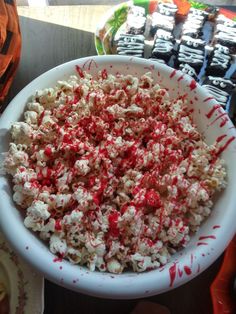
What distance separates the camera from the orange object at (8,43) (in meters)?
0.84

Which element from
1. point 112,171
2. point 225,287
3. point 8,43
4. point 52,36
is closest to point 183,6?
point 52,36

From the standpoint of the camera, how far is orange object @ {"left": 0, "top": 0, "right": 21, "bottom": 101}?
2.77 ft

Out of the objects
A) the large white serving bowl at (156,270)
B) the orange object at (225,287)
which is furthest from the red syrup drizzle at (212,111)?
the orange object at (225,287)

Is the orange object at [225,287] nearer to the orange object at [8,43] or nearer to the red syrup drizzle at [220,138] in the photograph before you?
the red syrup drizzle at [220,138]

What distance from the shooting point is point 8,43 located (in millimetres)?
855

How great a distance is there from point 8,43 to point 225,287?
2.11 ft

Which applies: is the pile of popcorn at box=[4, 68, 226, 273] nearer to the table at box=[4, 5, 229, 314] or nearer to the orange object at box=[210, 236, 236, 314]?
the orange object at box=[210, 236, 236, 314]

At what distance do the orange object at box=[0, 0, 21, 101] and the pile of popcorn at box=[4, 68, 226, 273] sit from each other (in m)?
0.15

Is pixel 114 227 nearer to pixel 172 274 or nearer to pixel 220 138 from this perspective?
pixel 172 274

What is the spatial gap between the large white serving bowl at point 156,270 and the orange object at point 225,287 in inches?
4.5

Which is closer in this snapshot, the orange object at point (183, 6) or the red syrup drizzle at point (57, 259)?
the red syrup drizzle at point (57, 259)

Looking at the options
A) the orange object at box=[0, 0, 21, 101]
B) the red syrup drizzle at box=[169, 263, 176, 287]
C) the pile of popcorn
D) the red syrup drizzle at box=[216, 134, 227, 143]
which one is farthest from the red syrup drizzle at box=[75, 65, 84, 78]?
the red syrup drizzle at box=[169, 263, 176, 287]

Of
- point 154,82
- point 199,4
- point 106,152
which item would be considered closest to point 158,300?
point 106,152

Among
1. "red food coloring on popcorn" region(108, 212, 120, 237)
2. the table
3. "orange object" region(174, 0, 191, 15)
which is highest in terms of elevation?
"orange object" region(174, 0, 191, 15)
